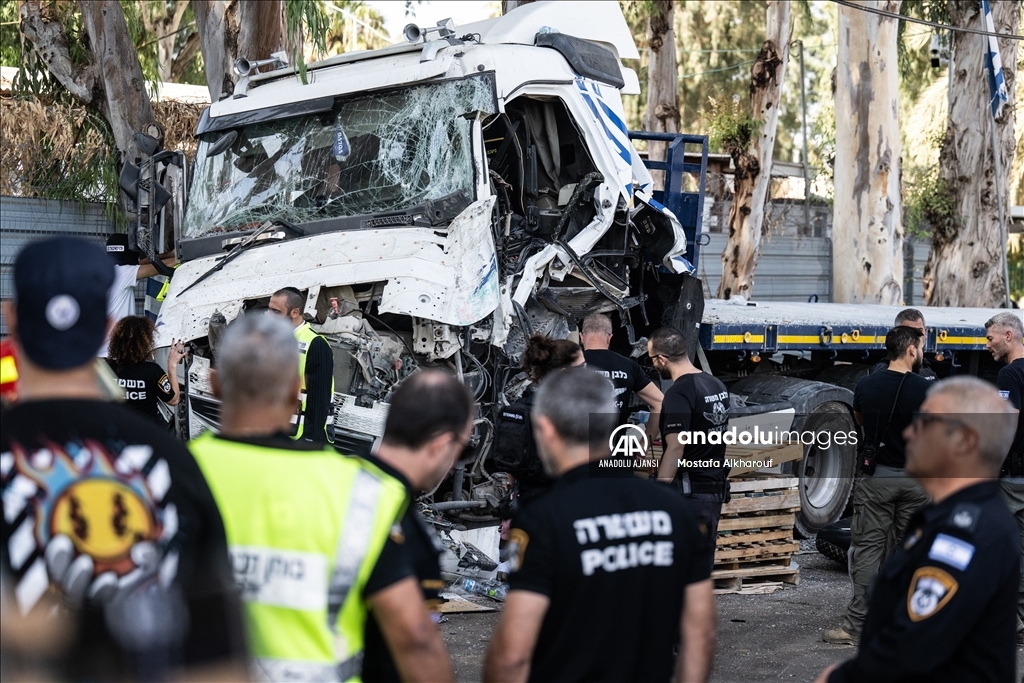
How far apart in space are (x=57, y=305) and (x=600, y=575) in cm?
139

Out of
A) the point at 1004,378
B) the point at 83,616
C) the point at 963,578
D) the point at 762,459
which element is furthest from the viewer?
the point at 762,459

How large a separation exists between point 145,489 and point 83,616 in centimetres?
22

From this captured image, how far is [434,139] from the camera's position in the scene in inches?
300

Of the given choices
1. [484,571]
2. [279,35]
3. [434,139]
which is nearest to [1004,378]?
[484,571]

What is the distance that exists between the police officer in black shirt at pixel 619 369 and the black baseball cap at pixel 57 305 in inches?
184

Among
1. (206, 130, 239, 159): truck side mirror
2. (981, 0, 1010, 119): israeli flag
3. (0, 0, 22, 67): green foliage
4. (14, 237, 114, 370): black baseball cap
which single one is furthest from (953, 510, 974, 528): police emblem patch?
(981, 0, 1010, 119): israeli flag

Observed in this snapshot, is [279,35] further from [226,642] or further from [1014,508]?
[226,642]

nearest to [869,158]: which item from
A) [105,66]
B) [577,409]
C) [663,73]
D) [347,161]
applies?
[663,73]

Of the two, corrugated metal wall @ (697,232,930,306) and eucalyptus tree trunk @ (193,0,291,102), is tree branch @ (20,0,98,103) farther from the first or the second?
corrugated metal wall @ (697,232,930,306)

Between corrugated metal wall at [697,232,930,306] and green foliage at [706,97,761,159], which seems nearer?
green foliage at [706,97,761,159]

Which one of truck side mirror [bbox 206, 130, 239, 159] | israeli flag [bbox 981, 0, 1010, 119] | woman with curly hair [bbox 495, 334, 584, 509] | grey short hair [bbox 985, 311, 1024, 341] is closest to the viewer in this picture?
woman with curly hair [bbox 495, 334, 584, 509]

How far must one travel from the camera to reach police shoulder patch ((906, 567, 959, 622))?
8.95ft

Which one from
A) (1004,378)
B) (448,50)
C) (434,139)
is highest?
(448,50)

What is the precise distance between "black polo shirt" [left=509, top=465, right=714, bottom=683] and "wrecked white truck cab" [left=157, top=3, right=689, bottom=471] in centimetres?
388
